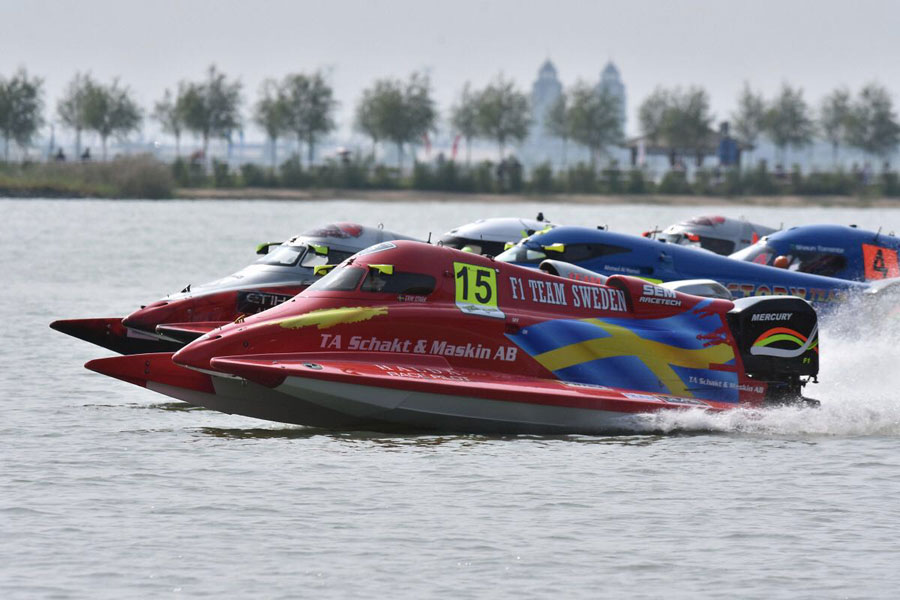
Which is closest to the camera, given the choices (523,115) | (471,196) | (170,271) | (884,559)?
(884,559)

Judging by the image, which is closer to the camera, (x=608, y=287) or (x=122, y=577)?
(x=122, y=577)

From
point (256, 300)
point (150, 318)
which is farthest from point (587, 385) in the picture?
point (150, 318)

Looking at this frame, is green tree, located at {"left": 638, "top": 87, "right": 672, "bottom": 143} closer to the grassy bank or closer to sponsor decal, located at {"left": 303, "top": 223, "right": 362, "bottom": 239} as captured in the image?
the grassy bank

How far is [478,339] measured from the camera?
53.8 ft

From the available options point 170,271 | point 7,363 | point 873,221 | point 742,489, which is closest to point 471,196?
point 873,221

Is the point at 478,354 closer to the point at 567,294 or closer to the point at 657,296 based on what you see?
the point at 567,294

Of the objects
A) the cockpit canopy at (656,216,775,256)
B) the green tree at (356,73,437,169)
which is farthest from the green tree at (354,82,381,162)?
the cockpit canopy at (656,216,775,256)

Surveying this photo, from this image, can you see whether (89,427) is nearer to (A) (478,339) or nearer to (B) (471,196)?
(A) (478,339)

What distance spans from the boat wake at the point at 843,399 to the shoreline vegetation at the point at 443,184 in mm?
75878

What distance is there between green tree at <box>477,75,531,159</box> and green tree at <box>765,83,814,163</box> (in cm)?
2195

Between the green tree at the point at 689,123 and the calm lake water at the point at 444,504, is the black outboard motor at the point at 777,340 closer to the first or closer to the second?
the calm lake water at the point at 444,504

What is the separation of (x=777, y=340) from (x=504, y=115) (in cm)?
11522

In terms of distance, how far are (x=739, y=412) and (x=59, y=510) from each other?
783cm

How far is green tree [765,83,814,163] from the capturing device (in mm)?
137000
